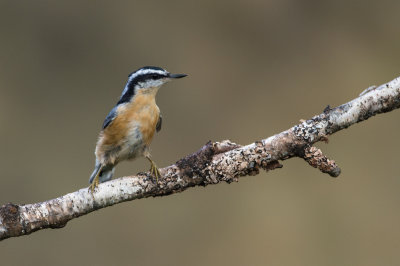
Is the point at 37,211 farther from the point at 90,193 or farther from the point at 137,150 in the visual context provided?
the point at 137,150

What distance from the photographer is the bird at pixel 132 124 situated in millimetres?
1922

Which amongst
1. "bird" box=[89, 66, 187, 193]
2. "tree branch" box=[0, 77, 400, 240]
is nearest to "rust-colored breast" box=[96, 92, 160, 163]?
"bird" box=[89, 66, 187, 193]

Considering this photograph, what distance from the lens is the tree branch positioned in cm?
146

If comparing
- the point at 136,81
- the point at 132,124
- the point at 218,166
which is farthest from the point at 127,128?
the point at 218,166

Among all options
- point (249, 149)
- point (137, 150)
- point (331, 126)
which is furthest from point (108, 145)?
point (331, 126)

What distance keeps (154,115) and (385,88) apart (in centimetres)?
93

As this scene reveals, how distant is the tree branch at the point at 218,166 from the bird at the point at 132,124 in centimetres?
34

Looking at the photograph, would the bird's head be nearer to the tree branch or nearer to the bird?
the bird

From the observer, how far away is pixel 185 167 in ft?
5.18

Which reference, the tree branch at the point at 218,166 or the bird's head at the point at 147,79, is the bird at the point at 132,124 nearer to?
the bird's head at the point at 147,79

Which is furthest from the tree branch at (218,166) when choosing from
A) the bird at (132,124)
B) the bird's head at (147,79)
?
the bird's head at (147,79)

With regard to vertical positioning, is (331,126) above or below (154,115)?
below

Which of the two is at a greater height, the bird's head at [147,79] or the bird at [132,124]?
the bird's head at [147,79]

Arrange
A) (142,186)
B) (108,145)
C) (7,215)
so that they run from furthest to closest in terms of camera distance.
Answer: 1. (108,145)
2. (142,186)
3. (7,215)
